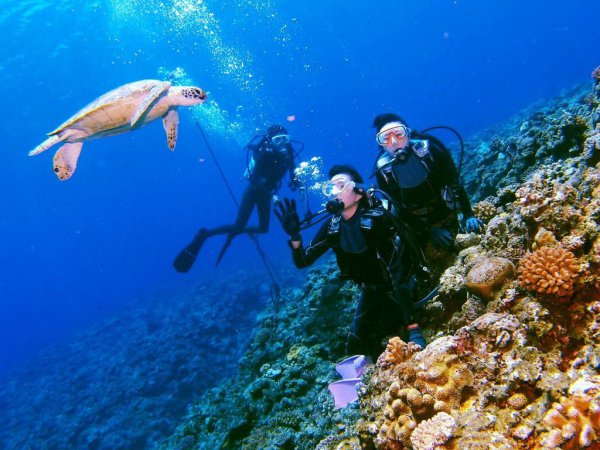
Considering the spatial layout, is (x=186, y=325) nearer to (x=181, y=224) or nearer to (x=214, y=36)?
(x=214, y=36)

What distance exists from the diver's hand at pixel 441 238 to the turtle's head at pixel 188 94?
3.37 meters

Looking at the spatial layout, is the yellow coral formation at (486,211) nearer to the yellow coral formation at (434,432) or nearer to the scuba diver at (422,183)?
the scuba diver at (422,183)

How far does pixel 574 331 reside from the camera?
7.36ft

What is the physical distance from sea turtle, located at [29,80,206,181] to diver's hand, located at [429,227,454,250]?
11.1 feet

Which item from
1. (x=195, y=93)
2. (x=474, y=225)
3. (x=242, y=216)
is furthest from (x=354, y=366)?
(x=242, y=216)

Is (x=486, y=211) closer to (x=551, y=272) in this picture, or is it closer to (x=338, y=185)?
(x=338, y=185)

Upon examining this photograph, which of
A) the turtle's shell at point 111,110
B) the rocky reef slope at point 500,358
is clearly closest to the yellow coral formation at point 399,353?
the rocky reef slope at point 500,358

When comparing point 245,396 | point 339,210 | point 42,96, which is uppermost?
point 42,96

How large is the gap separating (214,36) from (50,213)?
69667 mm

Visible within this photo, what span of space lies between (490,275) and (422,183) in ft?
5.81

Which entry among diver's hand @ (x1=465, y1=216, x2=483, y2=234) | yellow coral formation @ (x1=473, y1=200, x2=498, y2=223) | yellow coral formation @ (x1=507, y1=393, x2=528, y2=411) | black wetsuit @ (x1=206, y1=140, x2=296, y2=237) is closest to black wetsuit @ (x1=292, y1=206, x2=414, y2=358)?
diver's hand @ (x1=465, y1=216, x2=483, y2=234)

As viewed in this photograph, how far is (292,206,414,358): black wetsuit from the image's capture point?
3932 mm

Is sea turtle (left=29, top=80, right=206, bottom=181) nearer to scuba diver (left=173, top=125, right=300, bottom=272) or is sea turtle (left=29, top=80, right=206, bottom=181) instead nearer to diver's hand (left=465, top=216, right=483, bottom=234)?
diver's hand (left=465, top=216, right=483, bottom=234)

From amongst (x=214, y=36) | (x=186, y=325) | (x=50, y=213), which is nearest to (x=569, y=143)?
(x=186, y=325)
